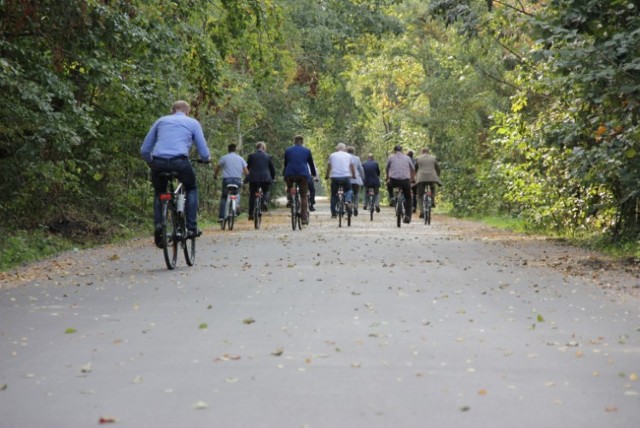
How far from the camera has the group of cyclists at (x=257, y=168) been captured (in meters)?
15.2

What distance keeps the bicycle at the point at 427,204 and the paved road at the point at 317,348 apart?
1539 cm

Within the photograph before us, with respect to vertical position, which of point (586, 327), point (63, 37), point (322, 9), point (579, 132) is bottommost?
point (586, 327)

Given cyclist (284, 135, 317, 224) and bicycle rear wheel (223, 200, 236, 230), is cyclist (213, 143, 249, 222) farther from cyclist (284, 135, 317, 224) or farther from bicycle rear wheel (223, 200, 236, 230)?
cyclist (284, 135, 317, 224)

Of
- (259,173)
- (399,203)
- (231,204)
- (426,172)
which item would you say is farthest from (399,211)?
(231,204)

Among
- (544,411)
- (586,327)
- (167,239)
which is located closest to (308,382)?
(544,411)

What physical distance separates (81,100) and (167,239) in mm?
9277

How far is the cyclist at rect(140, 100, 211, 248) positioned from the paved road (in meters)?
0.83

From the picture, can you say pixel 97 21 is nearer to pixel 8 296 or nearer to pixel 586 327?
pixel 8 296

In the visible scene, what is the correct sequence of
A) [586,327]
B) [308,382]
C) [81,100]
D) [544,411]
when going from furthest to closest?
[81,100] → [586,327] → [308,382] → [544,411]

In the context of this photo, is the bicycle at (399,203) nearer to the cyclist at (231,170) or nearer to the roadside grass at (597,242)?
the roadside grass at (597,242)

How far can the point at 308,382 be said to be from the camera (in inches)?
271

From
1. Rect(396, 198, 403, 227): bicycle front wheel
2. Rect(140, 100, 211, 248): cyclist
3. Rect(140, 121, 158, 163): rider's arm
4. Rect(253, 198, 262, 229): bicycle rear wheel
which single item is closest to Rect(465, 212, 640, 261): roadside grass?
Rect(396, 198, 403, 227): bicycle front wheel

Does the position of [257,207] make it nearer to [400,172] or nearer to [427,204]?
[400,172]

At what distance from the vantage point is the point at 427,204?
30938 millimetres
